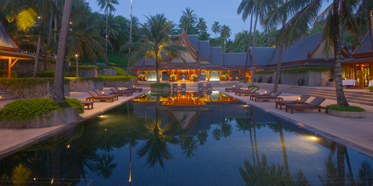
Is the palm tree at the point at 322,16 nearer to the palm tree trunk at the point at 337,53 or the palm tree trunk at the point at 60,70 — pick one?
the palm tree trunk at the point at 337,53

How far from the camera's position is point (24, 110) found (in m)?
7.21

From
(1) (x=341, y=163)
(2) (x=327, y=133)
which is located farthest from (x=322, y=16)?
(1) (x=341, y=163)

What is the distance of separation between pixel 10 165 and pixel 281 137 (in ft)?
21.7

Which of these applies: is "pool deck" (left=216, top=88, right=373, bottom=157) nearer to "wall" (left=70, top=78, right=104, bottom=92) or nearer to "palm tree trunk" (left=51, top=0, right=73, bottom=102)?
"palm tree trunk" (left=51, top=0, right=73, bottom=102)

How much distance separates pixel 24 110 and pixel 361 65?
84.8 feet

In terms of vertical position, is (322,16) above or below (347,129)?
above

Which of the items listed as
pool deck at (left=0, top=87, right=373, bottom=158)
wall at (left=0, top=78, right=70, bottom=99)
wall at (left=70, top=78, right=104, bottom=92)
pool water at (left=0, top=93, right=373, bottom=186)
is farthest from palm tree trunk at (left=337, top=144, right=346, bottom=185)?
wall at (left=70, top=78, right=104, bottom=92)

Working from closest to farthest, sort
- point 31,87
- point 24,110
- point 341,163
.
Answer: point 341,163
point 24,110
point 31,87

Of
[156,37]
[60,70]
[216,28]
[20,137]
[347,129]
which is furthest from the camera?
[216,28]

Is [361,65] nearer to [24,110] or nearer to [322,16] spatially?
[322,16]

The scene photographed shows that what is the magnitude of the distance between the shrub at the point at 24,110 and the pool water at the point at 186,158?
4.47 feet

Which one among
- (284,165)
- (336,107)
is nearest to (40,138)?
(284,165)

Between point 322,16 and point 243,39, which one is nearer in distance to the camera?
point 322,16

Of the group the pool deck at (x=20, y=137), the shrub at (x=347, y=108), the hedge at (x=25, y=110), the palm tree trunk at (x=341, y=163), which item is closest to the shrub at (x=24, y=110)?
the hedge at (x=25, y=110)
